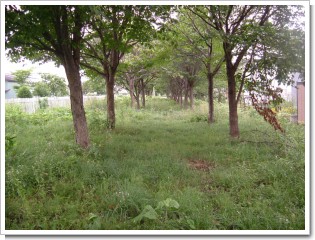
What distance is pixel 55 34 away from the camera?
380 cm

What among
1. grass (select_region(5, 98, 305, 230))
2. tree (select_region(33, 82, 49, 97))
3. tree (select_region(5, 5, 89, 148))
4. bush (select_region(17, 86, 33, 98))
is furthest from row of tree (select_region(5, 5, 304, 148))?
tree (select_region(33, 82, 49, 97))

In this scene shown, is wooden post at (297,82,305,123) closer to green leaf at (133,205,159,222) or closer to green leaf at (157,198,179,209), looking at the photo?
green leaf at (157,198,179,209)

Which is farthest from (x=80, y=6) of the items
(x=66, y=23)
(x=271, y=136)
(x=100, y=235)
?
(x=271, y=136)

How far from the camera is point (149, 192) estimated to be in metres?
2.93

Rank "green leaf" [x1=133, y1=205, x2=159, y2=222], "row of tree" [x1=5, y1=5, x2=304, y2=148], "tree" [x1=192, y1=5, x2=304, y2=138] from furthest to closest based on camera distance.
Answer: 1. "tree" [x1=192, y1=5, x2=304, y2=138]
2. "row of tree" [x1=5, y1=5, x2=304, y2=148]
3. "green leaf" [x1=133, y1=205, x2=159, y2=222]

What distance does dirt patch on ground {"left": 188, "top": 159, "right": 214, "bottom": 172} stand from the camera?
3777 millimetres

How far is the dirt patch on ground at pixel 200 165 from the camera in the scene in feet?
12.4

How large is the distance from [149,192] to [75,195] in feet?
2.70

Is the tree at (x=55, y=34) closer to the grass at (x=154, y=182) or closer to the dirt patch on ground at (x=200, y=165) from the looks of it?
the grass at (x=154, y=182)

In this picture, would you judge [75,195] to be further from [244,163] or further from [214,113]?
[214,113]

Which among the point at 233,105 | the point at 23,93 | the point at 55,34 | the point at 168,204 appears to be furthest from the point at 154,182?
the point at 23,93

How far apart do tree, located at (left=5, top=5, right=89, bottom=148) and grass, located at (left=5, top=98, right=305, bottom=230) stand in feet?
2.42
